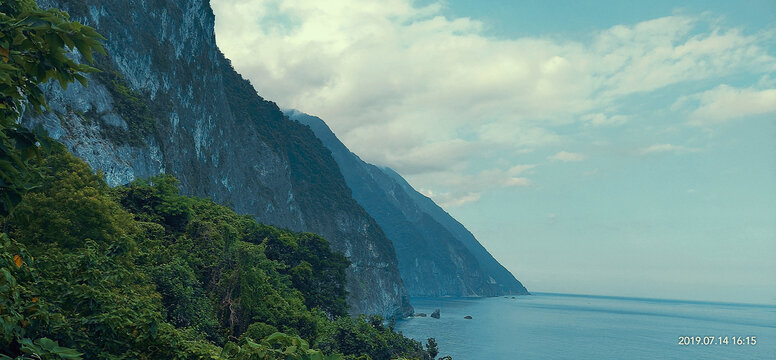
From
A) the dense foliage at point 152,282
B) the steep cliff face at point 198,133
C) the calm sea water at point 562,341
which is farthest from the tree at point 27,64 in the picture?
the calm sea water at point 562,341

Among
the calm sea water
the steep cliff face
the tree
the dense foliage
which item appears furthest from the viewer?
the calm sea water

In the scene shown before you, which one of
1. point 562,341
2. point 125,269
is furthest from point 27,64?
point 562,341

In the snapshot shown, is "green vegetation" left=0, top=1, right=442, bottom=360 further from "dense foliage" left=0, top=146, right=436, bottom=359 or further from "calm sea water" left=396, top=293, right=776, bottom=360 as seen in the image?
"calm sea water" left=396, top=293, right=776, bottom=360

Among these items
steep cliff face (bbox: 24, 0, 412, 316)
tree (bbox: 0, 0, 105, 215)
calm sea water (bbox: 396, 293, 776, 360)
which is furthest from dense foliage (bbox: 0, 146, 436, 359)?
calm sea water (bbox: 396, 293, 776, 360)

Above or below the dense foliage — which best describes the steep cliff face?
above

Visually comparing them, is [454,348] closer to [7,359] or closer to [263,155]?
[263,155]

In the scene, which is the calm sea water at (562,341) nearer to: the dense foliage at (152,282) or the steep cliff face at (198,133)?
the steep cliff face at (198,133)
